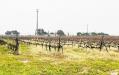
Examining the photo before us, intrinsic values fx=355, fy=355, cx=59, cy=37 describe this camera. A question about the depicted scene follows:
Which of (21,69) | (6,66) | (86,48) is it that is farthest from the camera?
(86,48)

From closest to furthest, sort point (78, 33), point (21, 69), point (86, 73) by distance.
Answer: point (86, 73) → point (21, 69) → point (78, 33)

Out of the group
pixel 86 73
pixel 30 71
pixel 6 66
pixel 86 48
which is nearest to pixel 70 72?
pixel 86 73

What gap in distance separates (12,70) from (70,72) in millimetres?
4740

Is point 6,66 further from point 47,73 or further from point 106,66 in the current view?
point 106,66

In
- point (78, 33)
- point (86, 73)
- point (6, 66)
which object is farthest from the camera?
point (78, 33)

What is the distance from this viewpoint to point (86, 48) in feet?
206

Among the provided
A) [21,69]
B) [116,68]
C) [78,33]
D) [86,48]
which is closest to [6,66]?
[21,69]

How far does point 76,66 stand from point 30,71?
4.61 metres

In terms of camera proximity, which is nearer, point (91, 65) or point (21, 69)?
point (21, 69)

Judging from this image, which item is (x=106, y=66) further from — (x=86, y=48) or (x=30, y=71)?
(x=86, y=48)

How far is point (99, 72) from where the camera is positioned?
2714 centimetres

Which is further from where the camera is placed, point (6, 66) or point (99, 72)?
point (6, 66)

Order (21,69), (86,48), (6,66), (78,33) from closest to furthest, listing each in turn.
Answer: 1. (21,69)
2. (6,66)
3. (86,48)
4. (78,33)

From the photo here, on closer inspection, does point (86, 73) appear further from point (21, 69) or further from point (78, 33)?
point (78, 33)
